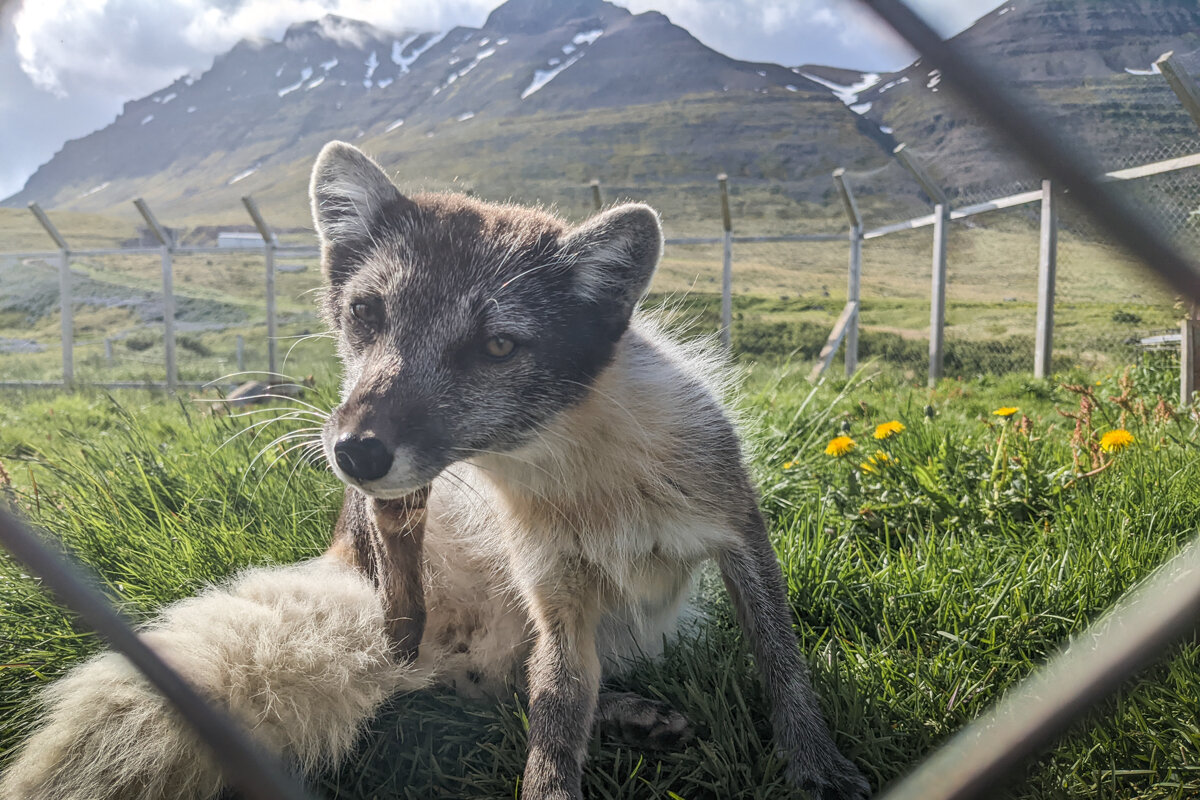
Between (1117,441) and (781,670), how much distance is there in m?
1.83

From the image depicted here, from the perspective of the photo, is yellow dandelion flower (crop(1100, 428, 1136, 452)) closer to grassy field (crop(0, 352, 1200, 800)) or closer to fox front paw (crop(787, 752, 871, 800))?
grassy field (crop(0, 352, 1200, 800))

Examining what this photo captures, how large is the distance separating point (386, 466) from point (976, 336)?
28.2ft

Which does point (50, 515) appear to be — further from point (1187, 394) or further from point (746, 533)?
point (1187, 394)

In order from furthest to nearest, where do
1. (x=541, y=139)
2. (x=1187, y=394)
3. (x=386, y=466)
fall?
(x=541, y=139)
(x=1187, y=394)
(x=386, y=466)

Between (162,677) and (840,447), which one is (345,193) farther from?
(840,447)

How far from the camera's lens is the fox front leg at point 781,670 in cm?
158

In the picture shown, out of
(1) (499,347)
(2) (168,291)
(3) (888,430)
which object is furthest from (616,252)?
(2) (168,291)

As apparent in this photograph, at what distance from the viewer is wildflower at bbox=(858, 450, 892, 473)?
2.92m

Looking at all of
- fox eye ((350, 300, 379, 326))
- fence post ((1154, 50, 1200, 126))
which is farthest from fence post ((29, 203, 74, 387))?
fence post ((1154, 50, 1200, 126))

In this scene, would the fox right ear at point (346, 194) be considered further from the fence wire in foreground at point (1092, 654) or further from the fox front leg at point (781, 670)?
the fox front leg at point (781, 670)

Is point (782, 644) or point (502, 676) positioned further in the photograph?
point (502, 676)

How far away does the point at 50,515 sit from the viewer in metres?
2.80

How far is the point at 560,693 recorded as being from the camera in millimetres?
1737

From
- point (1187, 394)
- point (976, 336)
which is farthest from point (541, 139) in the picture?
point (1187, 394)
